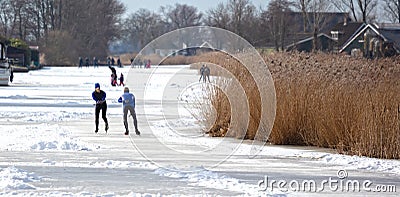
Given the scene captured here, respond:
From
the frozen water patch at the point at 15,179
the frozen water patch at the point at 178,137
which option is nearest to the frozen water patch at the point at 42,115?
the frozen water patch at the point at 178,137

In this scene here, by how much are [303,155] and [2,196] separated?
7.11m

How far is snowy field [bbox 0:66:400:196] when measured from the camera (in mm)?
11516

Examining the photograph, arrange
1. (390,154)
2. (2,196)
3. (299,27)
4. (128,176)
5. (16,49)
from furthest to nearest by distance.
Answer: (299,27) → (16,49) → (390,154) → (128,176) → (2,196)

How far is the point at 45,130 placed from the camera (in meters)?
19.9

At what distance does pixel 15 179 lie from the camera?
12016 millimetres

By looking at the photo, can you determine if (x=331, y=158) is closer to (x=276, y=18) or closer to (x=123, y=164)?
(x=123, y=164)

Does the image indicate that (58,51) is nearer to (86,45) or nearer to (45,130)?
(86,45)

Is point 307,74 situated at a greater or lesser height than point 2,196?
greater

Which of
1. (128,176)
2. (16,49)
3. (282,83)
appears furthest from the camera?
(16,49)

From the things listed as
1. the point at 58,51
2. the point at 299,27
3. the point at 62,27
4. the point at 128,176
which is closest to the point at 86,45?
the point at 62,27

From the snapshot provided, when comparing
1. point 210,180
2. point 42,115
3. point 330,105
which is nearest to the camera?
point 210,180

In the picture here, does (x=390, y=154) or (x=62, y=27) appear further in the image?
(x=62, y=27)

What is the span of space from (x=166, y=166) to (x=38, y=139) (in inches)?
191

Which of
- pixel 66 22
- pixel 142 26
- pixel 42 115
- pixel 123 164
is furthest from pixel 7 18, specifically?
pixel 123 164
